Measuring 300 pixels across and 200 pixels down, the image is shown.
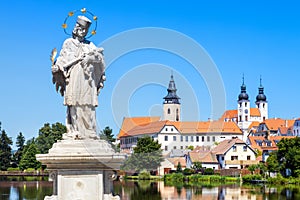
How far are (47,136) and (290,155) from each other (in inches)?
1735

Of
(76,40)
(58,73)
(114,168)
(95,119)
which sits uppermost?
(76,40)

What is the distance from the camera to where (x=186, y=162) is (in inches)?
3775

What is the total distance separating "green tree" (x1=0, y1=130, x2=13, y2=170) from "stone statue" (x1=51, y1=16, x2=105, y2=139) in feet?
280

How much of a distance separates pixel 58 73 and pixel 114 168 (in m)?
2.19

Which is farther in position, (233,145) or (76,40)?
(233,145)

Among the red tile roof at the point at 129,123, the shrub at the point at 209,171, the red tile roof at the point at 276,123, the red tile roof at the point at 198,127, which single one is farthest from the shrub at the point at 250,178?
the red tile roof at the point at 276,123

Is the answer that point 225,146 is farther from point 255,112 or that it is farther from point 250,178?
point 255,112

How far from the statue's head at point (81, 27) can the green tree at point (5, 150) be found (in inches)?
3355

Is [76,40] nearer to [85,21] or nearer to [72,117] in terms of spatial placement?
[85,21]

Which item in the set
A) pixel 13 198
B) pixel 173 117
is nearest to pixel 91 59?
pixel 13 198

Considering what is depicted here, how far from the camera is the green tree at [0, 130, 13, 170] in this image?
9331cm

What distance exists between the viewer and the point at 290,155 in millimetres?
67188

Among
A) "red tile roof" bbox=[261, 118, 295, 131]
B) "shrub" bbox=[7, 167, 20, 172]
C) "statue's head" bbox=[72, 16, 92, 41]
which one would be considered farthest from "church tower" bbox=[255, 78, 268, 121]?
"statue's head" bbox=[72, 16, 92, 41]

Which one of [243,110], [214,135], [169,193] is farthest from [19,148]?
[243,110]
